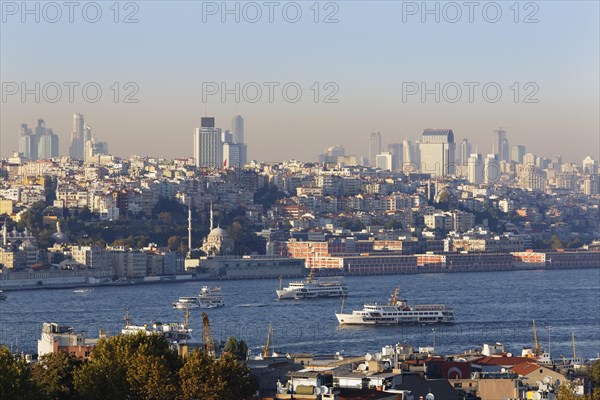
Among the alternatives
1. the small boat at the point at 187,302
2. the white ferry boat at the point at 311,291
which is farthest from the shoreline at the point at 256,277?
the small boat at the point at 187,302

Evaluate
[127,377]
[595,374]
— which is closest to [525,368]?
[595,374]

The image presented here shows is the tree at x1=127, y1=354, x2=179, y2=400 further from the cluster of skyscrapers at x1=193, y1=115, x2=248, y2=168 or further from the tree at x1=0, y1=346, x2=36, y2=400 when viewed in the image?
the cluster of skyscrapers at x1=193, y1=115, x2=248, y2=168

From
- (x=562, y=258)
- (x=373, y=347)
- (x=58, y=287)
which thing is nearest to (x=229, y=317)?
(x=373, y=347)

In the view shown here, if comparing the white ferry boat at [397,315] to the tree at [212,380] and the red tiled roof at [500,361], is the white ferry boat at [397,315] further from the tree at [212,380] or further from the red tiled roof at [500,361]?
the tree at [212,380]

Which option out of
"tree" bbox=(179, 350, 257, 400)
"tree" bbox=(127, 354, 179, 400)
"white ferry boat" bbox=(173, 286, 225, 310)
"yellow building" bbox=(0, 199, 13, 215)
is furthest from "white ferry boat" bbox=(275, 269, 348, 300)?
"tree" bbox=(127, 354, 179, 400)

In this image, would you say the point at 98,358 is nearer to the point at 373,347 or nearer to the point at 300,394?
the point at 300,394

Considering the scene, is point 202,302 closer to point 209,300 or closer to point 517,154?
point 209,300
